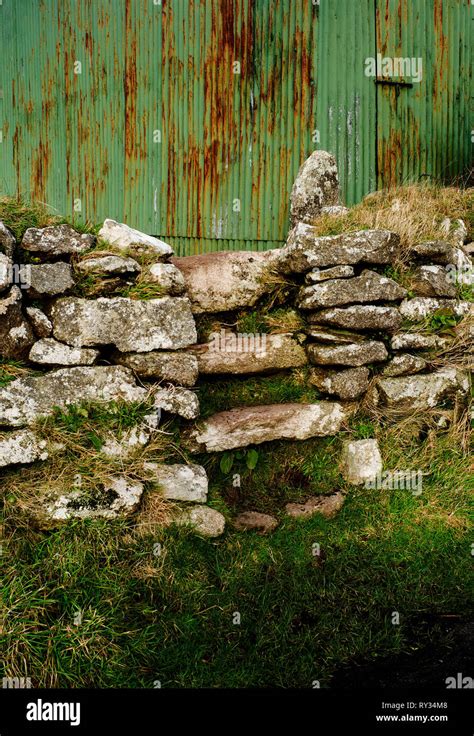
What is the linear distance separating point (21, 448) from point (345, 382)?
2.76 meters

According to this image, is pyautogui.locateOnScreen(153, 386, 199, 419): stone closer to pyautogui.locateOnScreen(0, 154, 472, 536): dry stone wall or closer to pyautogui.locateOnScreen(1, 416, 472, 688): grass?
pyautogui.locateOnScreen(0, 154, 472, 536): dry stone wall

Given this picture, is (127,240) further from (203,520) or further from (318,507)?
(318,507)

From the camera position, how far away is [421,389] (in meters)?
5.84

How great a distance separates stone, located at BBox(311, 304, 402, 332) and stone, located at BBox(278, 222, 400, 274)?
1.46 feet

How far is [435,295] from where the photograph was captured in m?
6.16

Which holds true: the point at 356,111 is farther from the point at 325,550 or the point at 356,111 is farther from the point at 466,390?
the point at 325,550

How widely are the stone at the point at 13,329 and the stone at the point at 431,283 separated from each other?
3541 mm

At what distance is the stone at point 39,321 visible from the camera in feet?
16.3

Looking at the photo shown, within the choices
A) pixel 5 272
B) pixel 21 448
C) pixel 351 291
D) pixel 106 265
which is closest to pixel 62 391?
pixel 21 448

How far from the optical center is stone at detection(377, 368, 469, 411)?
5.79 m

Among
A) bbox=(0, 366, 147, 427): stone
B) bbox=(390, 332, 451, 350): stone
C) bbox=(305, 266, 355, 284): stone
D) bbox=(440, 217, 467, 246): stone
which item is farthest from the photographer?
bbox=(440, 217, 467, 246): stone

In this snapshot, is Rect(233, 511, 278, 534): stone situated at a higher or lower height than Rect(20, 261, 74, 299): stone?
lower

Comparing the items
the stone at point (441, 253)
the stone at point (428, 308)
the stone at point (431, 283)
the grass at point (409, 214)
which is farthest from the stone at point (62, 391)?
the stone at point (441, 253)

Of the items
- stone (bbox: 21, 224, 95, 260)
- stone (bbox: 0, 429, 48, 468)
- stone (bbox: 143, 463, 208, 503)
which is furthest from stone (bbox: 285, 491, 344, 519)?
stone (bbox: 21, 224, 95, 260)
